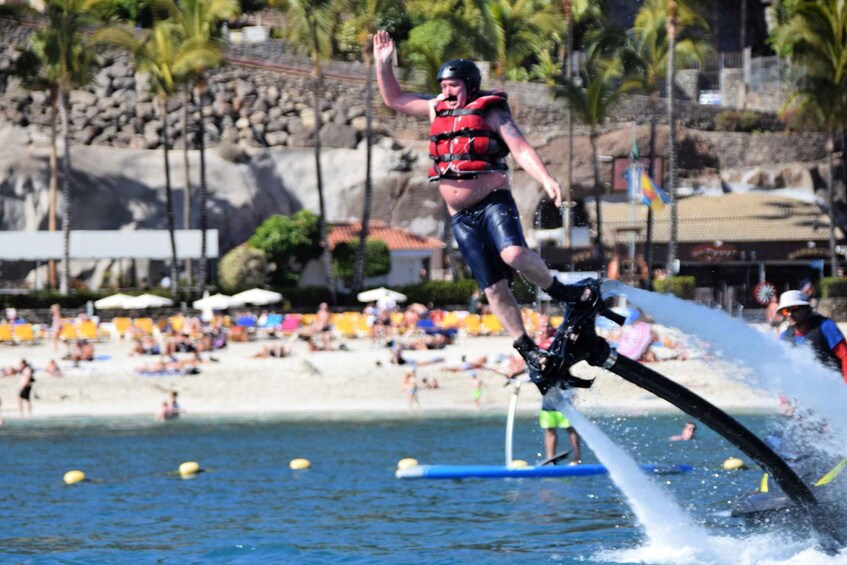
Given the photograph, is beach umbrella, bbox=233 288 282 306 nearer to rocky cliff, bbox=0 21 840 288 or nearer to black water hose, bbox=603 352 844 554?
rocky cliff, bbox=0 21 840 288

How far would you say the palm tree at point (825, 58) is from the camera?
49.1 m

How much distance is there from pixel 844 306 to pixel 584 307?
120 ft

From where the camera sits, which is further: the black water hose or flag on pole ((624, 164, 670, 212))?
flag on pole ((624, 164, 670, 212))

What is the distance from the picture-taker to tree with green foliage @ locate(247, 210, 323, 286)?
50.7 m

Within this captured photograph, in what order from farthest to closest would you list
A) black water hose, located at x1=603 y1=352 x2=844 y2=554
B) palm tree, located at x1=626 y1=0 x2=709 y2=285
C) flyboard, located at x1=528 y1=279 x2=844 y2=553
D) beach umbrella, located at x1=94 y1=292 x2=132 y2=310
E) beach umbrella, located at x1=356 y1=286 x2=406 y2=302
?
palm tree, located at x1=626 y1=0 x2=709 y2=285 → beach umbrella, located at x1=356 y1=286 x2=406 y2=302 → beach umbrella, located at x1=94 y1=292 x2=132 y2=310 → black water hose, located at x1=603 y1=352 x2=844 y2=554 → flyboard, located at x1=528 y1=279 x2=844 y2=553

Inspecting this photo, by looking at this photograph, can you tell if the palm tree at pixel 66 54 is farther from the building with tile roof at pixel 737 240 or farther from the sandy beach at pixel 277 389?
the building with tile roof at pixel 737 240

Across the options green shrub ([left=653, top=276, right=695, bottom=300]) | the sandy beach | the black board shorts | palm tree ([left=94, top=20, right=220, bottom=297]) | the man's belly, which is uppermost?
palm tree ([left=94, top=20, right=220, bottom=297])

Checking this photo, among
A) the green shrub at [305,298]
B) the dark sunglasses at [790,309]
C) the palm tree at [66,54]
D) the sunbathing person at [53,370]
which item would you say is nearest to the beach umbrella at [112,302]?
the palm tree at [66,54]

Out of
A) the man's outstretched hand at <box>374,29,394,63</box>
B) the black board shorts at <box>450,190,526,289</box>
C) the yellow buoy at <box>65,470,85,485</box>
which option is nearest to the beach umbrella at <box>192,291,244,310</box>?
the yellow buoy at <box>65,470,85,485</box>

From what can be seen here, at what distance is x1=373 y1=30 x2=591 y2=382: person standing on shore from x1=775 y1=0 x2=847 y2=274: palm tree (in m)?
41.8

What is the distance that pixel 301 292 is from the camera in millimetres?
45969

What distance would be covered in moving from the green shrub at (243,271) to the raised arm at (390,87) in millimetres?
39335

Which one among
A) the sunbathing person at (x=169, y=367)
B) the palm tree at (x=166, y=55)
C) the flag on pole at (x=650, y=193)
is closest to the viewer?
Result: the sunbathing person at (x=169, y=367)

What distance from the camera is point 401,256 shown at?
5353 cm
